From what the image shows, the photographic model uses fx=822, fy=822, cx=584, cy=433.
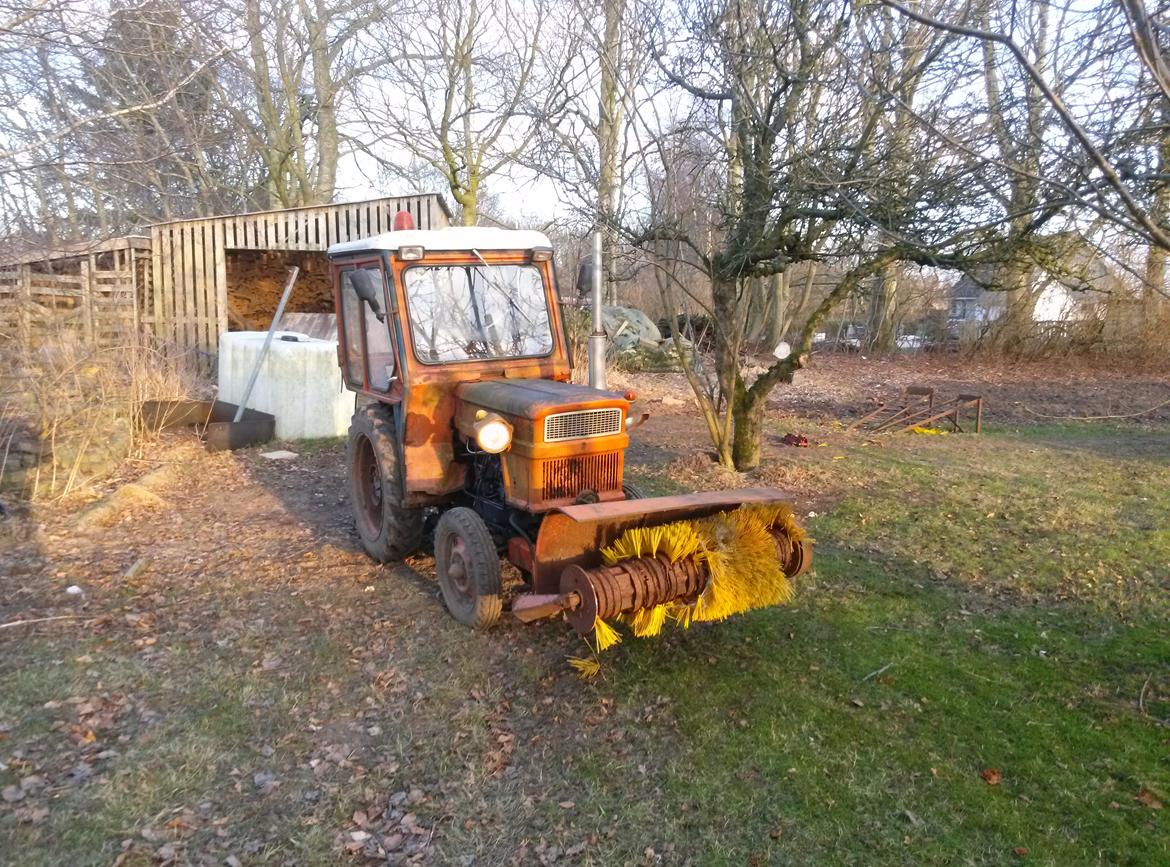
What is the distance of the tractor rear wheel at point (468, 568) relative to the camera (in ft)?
14.8

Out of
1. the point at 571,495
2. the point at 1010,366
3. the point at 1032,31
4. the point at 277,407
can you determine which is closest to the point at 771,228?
the point at 1032,31

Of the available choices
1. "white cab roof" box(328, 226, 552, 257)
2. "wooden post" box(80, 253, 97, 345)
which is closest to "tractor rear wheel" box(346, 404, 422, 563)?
"white cab roof" box(328, 226, 552, 257)

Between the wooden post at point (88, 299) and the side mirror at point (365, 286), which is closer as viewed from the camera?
the side mirror at point (365, 286)

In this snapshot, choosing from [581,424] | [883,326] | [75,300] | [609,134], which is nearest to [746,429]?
[609,134]

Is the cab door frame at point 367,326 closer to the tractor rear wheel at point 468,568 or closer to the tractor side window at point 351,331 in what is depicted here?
the tractor side window at point 351,331

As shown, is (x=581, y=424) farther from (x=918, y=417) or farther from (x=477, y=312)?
(x=918, y=417)

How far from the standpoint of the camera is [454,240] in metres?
5.24

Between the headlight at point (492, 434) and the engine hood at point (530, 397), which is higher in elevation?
the engine hood at point (530, 397)

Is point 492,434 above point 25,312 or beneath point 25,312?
beneath

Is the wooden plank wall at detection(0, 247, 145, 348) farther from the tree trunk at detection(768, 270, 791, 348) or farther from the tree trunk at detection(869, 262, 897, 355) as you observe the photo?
the tree trunk at detection(869, 262, 897, 355)

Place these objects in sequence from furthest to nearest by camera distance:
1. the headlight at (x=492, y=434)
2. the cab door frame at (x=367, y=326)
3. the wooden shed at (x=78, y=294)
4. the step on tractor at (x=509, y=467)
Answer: the wooden shed at (x=78, y=294) → the cab door frame at (x=367, y=326) → the headlight at (x=492, y=434) → the step on tractor at (x=509, y=467)

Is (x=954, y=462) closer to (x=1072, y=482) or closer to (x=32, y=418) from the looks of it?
(x=1072, y=482)

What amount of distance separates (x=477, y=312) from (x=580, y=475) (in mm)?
1474

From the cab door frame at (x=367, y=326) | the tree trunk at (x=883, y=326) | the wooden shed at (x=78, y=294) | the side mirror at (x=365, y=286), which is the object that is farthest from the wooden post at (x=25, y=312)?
the tree trunk at (x=883, y=326)
